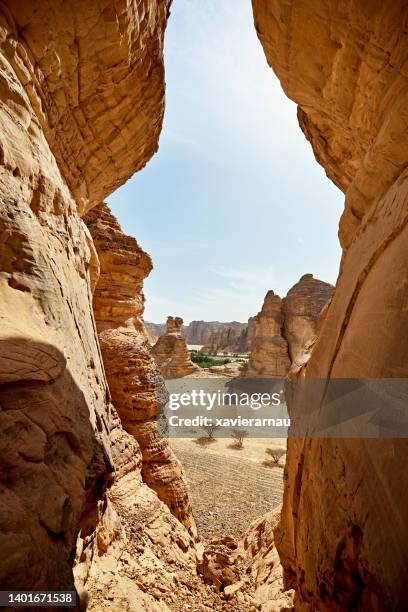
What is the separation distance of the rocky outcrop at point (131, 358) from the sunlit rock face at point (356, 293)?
3.72m

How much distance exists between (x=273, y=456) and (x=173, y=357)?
19028mm

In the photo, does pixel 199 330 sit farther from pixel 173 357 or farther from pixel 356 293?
pixel 356 293

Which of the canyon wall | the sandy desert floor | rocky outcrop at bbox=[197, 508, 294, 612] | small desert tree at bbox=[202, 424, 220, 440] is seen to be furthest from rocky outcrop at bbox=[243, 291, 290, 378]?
the canyon wall

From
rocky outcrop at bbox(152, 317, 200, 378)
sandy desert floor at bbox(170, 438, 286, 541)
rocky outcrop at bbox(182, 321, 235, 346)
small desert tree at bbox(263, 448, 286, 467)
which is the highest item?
rocky outcrop at bbox(182, 321, 235, 346)

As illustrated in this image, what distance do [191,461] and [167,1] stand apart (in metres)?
16.6

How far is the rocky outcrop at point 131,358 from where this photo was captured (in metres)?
8.33

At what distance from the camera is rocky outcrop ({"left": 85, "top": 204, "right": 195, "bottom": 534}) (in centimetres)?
833

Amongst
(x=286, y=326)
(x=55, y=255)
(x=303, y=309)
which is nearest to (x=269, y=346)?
(x=286, y=326)

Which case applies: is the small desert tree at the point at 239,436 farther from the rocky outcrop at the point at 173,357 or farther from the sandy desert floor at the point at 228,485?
the rocky outcrop at the point at 173,357

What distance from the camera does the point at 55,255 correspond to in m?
3.57

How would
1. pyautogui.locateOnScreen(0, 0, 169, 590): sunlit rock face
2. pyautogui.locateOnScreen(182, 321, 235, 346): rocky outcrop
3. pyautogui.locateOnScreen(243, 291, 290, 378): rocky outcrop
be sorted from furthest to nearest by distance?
1. pyautogui.locateOnScreen(182, 321, 235, 346): rocky outcrop
2. pyautogui.locateOnScreen(243, 291, 290, 378): rocky outcrop
3. pyautogui.locateOnScreen(0, 0, 169, 590): sunlit rock face

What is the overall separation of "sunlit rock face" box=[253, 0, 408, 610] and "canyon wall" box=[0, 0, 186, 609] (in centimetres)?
232

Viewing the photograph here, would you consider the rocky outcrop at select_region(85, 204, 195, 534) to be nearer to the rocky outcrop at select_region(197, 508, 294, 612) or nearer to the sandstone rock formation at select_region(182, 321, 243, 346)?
the rocky outcrop at select_region(197, 508, 294, 612)

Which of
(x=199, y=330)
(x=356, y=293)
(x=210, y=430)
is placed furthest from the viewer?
(x=199, y=330)
